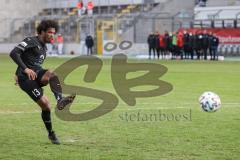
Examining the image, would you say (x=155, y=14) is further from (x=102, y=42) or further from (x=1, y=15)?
(x=1, y=15)

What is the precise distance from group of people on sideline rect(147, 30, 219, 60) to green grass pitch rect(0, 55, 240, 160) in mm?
23749

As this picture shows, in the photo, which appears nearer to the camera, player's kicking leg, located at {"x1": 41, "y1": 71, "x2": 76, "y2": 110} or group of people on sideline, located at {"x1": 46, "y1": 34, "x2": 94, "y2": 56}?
player's kicking leg, located at {"x1": 41, "y1": 71, "x2": 76, "y2": 110}

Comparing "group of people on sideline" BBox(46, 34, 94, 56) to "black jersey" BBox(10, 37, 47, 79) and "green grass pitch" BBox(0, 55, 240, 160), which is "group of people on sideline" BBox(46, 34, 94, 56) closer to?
"green grass pitch" BBox(0, 55, 240, 160)

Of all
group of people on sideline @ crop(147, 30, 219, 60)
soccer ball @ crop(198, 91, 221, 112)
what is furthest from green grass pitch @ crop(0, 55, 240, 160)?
group of people on sideline @ crop(147, 30, 219, 60)

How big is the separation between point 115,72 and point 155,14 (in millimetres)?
26066

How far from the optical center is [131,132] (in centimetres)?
1116

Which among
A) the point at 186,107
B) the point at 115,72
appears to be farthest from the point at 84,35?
the point at 186,107

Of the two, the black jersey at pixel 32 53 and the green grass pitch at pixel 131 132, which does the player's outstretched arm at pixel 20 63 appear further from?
the green grass pitch at pixel 131 132

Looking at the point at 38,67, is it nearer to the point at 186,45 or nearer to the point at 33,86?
the point at 33,86

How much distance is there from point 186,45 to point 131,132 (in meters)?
31.4

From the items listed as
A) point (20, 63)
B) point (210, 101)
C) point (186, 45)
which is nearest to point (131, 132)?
point (210, 101)

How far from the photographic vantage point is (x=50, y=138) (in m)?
10.0

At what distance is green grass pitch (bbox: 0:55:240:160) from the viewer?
9039mm

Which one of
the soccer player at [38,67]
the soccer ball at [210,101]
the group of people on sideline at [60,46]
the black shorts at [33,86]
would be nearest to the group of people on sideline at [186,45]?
the group of people on sideline at [60,46]
